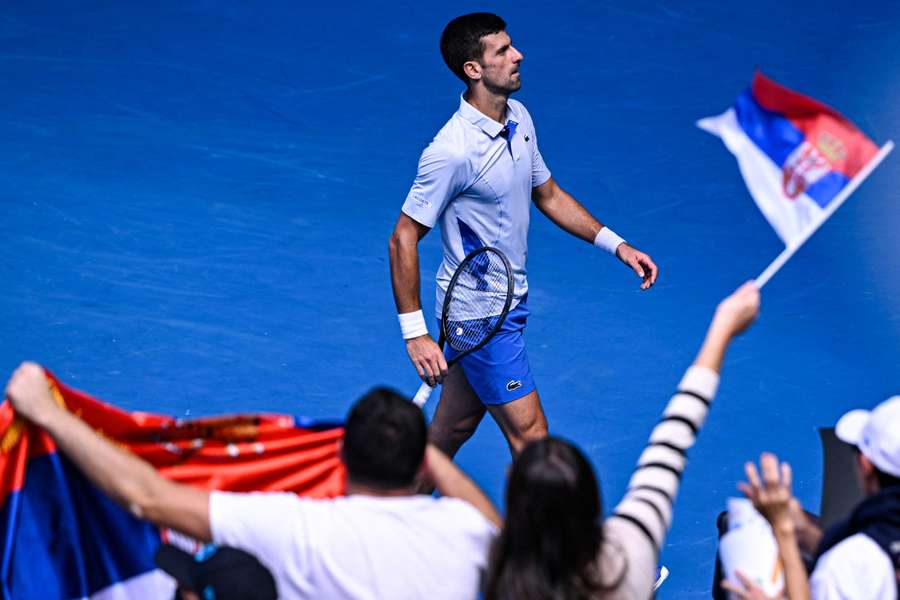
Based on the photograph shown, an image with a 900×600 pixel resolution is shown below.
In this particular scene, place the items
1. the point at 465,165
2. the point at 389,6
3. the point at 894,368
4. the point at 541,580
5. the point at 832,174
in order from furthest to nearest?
the point at 389,6 → the point at 894,368 → the point at 465,165 → the point at 832,174 → the point at 541,580

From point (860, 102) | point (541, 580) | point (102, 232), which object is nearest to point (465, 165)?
point (541, 580)

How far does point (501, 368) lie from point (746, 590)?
2.22 metres

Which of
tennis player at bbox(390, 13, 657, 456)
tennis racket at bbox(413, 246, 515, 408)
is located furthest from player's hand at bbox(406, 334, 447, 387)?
tennis racket at bbox(413, 246, 515, 408)

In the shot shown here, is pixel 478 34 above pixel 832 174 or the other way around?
above

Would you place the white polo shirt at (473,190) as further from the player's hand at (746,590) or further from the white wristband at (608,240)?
the player's hand at (746,590)

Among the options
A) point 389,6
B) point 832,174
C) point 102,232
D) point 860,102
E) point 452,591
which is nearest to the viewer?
point 452,591

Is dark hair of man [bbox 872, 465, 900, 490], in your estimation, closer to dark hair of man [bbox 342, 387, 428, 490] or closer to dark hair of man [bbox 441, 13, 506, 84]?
dark hair of man [bbox 342, 387, 428, 490]

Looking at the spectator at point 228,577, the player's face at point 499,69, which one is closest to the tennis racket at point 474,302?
the player's face at point 499,69

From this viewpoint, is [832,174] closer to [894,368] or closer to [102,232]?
[894,368]

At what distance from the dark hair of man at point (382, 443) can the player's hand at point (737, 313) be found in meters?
0.87

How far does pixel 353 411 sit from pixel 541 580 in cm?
65

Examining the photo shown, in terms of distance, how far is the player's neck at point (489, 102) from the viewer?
5805 millimetres

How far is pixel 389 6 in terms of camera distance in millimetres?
10656

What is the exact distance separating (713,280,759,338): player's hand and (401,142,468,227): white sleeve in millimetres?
2260
